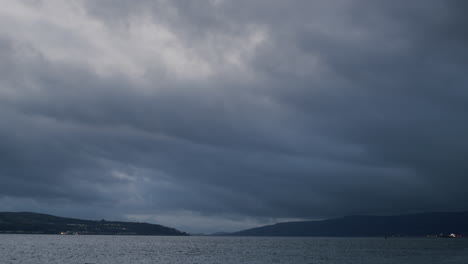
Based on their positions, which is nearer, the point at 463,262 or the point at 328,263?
the point at 463,262

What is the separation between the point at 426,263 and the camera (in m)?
132

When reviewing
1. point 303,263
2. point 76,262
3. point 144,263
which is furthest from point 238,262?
point 76,262

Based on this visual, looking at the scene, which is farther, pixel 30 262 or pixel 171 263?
pixel 171 263

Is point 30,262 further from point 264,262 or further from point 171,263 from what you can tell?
point 264,262

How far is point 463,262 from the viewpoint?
12912 centimetres

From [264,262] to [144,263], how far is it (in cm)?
3629

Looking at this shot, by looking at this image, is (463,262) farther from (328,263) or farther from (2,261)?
(2,261)

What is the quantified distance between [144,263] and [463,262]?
92.1 metres

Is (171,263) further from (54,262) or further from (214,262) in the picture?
(54,262)

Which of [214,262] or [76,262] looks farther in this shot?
[214,262]

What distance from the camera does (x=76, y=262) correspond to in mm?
129125

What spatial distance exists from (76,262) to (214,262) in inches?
1579

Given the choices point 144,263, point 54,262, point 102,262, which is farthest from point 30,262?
point 144,263

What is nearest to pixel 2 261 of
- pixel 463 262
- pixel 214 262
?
pixel 214 262
